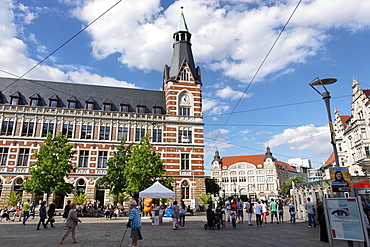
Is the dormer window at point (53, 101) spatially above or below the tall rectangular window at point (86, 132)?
above

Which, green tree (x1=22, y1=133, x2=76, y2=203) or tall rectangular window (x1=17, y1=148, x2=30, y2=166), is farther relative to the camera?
tall rectangular window (x1=17, y1=148, x2=30, y2=166)

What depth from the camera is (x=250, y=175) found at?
103750 millimetres

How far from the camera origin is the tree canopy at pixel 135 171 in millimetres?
24281

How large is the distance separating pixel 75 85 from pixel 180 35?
17.3 meters

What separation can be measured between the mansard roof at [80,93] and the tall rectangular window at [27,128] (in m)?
2.92

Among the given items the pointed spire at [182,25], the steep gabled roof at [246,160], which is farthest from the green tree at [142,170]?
the steep gabled roof at [246,160]

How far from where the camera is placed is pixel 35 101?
33312mm

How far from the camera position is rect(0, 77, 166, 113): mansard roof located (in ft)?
112

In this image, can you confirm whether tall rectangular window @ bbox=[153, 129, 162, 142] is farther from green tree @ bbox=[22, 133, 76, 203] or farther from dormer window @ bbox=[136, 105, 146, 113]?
green tree @ bbox=[22, 133, 76, 203]

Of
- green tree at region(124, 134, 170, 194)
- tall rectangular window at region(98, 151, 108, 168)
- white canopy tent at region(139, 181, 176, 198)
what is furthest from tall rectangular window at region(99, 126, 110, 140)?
white canopy tent at region(139, 181, 176, 198)

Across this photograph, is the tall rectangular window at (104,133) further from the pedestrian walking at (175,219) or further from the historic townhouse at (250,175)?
the historic townhouse at (250,175)

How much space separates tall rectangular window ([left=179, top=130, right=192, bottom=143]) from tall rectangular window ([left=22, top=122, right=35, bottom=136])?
18757 millimetres

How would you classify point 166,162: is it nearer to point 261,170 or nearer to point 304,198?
point 304,198

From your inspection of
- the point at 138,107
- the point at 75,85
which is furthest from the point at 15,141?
the point at 138,107
